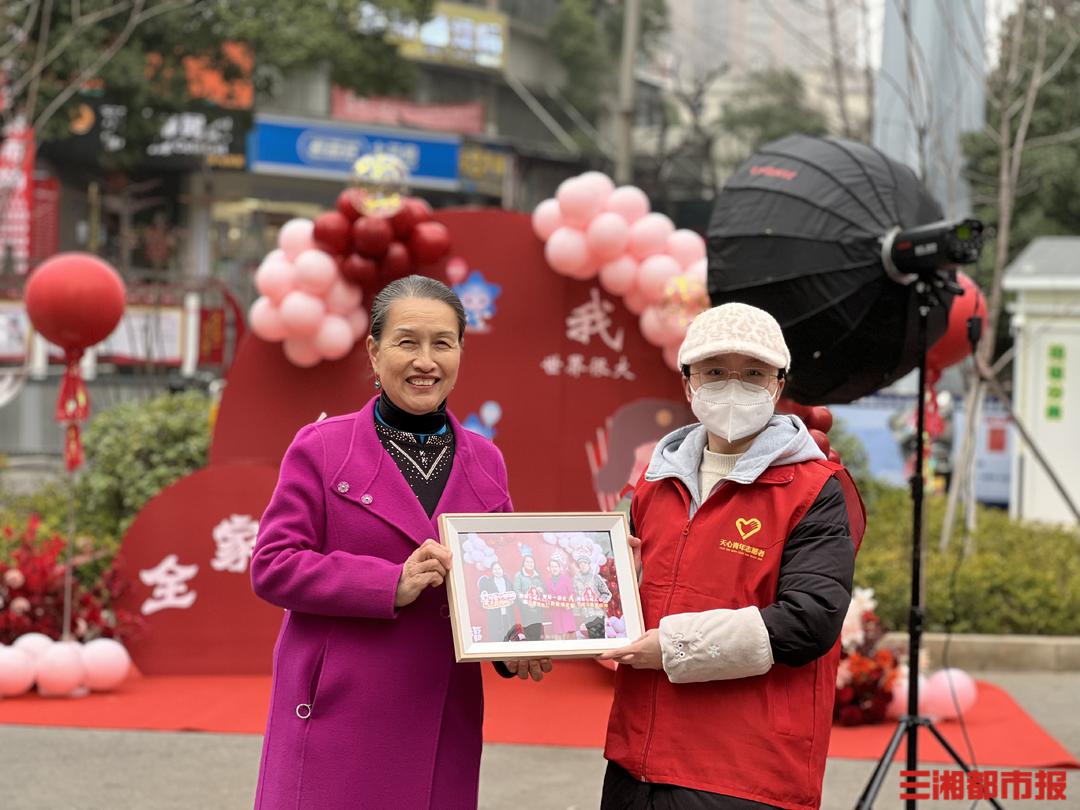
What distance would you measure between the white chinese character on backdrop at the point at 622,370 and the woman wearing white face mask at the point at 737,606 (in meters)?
4.69

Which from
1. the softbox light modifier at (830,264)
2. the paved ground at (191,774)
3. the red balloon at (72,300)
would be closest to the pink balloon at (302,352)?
the red balloon at (72,300)

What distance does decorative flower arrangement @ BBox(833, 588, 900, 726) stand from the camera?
5.93 metres

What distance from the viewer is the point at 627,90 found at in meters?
15.5

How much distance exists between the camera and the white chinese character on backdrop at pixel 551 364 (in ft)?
24.2

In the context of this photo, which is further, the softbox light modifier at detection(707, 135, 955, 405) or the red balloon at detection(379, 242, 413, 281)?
the red balloon at detection(379, 242, 413, 281)

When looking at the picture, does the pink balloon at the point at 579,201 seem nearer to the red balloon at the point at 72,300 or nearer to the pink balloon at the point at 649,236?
the pink balloon at the point at 649,236

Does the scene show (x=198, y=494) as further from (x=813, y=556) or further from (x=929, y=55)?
(x=929, y=55)

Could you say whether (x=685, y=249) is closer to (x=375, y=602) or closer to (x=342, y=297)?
(x=342, y=297)

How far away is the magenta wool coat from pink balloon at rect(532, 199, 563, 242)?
465 centimetres

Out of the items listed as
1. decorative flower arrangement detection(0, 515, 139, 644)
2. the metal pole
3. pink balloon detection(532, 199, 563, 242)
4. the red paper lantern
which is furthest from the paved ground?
the metal pole

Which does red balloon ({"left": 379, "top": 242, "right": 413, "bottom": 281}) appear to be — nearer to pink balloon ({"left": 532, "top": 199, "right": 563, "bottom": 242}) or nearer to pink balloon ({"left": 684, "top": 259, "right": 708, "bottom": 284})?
pink balloon ({"left": 532, "top": 199, "right": 563, "bottom": 242})

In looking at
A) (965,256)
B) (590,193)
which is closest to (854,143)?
(965,256)

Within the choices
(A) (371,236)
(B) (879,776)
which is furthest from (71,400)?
(B) (879,776)

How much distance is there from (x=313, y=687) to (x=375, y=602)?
244 millimetres
